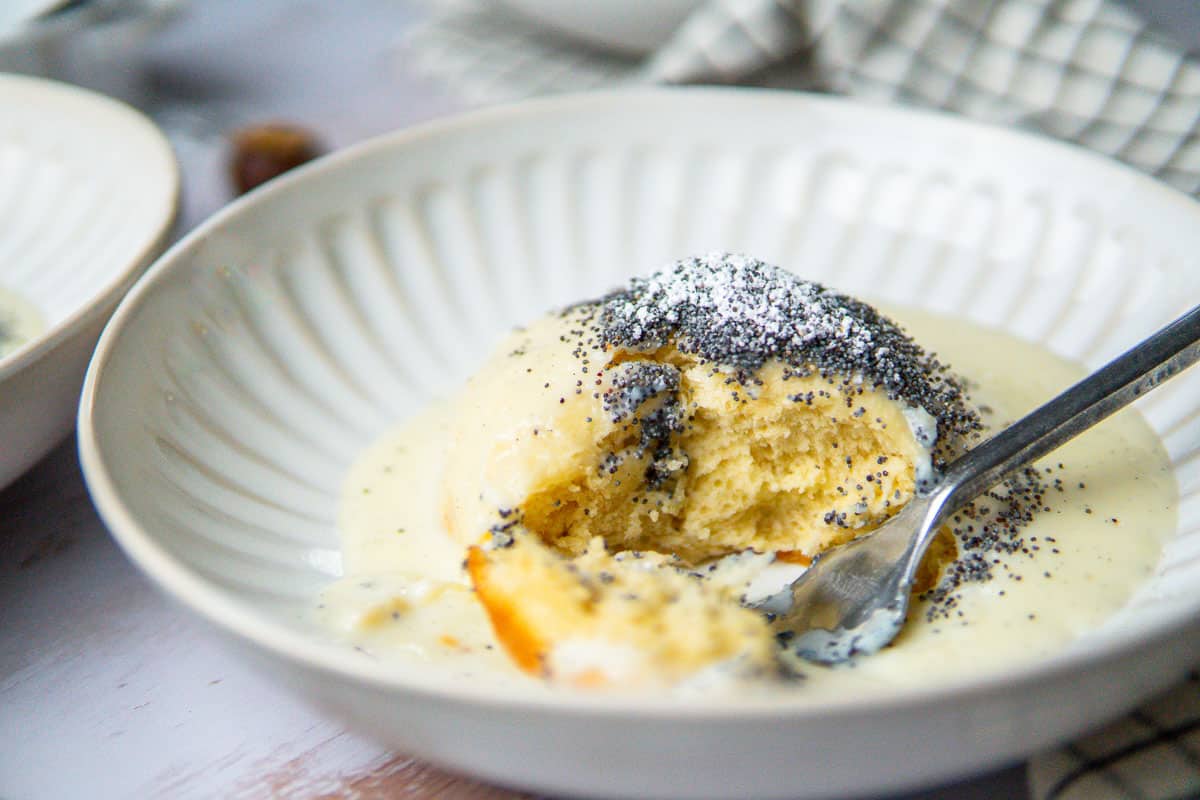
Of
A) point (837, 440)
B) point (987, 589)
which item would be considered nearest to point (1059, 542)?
point (987, 589)

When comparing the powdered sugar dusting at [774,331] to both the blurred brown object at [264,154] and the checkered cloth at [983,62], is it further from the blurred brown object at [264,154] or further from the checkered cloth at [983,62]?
the blurred brown object at [264,154]

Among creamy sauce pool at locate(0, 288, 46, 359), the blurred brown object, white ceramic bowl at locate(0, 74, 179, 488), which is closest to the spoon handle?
white ceramic bowl at locate(0, 74, 179, 488)

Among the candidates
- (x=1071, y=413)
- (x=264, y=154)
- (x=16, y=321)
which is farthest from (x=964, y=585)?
(x=264, y=154)

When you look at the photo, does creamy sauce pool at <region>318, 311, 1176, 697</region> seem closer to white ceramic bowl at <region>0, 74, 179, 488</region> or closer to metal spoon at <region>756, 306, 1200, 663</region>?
metal spoon at <region>756, 306, 1200, 663</region>

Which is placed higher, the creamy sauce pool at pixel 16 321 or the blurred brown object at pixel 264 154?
the blurred brown object at pixel 264 154

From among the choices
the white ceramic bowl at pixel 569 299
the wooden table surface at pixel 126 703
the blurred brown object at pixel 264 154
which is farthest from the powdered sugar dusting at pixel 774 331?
the blurred brown object at pixel 264 154

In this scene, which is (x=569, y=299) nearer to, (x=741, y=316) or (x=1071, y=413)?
(x=741, y=316)
